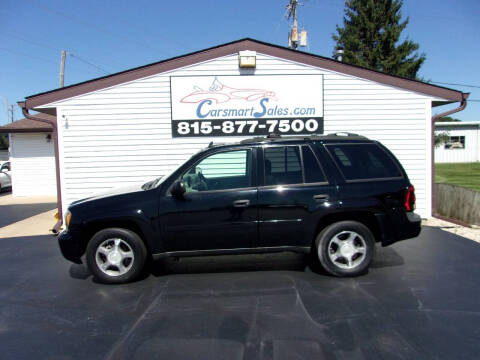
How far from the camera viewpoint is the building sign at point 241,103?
8.57 meters

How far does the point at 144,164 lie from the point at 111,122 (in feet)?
3.94

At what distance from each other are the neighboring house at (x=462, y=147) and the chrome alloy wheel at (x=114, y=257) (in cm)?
3542

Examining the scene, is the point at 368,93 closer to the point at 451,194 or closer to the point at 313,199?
the point at 451,194

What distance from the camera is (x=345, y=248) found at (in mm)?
4785

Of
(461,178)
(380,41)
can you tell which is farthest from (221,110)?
(380,41)

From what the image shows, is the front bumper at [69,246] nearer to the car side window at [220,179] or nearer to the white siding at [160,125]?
the car side window at [220,179]

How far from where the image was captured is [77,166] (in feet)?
28.0

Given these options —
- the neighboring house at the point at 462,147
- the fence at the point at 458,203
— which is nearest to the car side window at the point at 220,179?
the fence at the point at 458,203

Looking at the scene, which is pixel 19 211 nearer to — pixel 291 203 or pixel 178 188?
pixel 178 188

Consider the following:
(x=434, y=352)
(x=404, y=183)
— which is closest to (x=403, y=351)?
(x=434, y=352)

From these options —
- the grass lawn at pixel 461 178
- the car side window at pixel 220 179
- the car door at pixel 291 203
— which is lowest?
the grass lawn at pixel 461 178

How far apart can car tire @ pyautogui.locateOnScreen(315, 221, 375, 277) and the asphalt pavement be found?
15cm

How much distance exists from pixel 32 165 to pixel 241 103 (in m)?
12.2

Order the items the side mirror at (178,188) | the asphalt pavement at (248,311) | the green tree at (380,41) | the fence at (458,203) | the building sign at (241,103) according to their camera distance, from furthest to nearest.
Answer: the green tree at (380,41) → the building sign at (241,103) → the fence at (458,203) → the side mirror at (178,188) → the asphalt pavement at (248,311)
